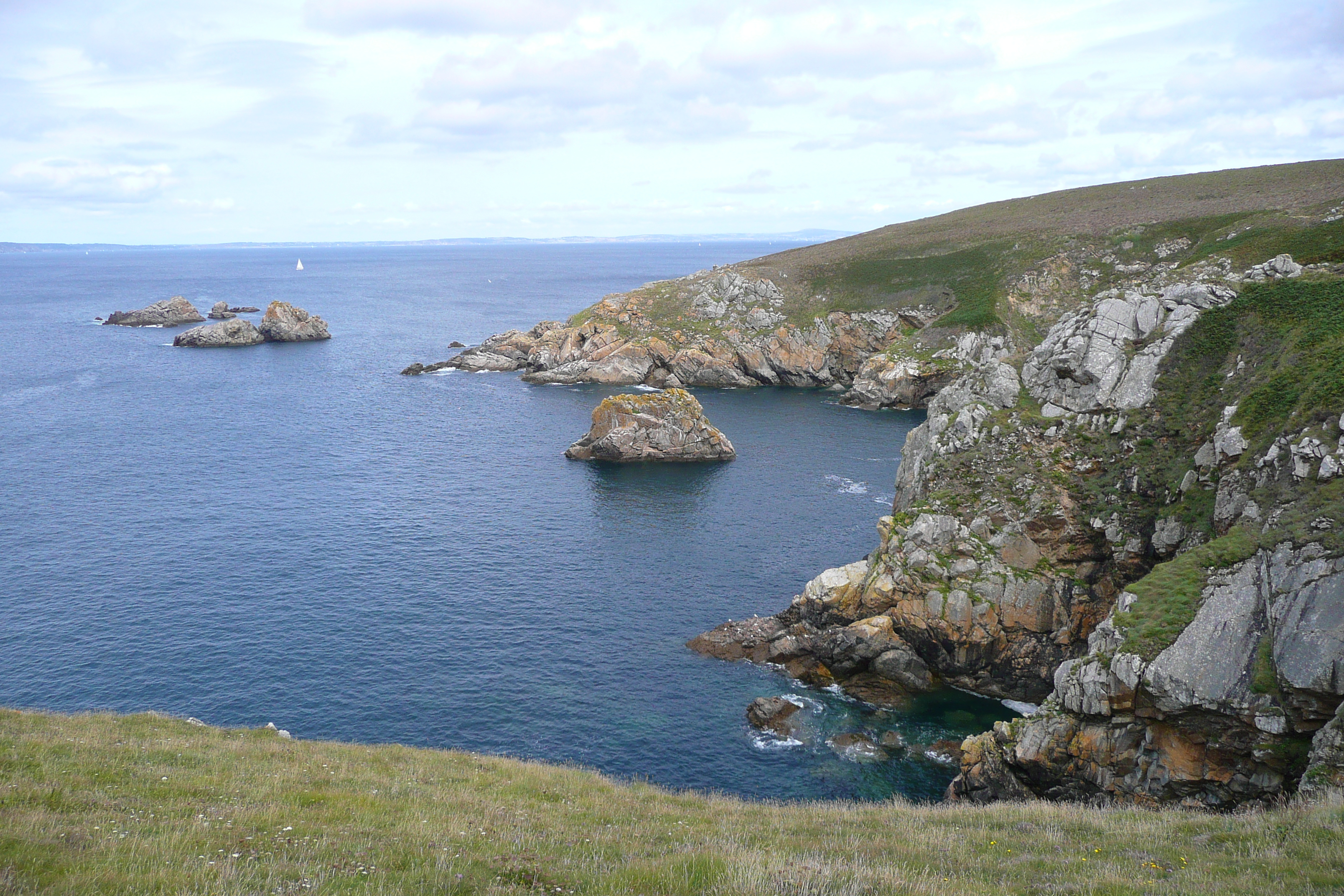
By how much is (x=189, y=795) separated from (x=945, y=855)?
19.2 meters

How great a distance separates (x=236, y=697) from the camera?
46.0 m

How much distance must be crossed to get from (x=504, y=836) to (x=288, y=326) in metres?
179

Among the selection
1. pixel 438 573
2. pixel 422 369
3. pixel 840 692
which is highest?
pixel 422 369

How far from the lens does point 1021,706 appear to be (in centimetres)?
4706

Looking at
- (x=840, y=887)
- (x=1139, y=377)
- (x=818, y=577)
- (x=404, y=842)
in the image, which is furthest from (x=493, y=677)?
(x=1139, y=377)

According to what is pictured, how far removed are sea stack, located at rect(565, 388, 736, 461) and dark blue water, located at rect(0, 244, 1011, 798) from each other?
3.36 meters

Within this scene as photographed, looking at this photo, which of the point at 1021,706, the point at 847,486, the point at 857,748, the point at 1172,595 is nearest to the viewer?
the point at 1172,595

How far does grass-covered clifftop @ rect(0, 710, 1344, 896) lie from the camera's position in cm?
1538

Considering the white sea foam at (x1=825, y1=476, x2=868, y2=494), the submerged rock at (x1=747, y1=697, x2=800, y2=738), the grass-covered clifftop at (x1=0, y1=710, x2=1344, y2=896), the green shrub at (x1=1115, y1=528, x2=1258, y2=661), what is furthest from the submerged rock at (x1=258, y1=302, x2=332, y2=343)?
the green shrub at (x1=1115, y1=528, x2=1258, y2=661)

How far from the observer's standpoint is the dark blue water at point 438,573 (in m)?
44.8

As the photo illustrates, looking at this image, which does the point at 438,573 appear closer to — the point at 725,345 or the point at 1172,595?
the point at 1172,595

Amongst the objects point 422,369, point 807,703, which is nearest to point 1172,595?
point 807,703

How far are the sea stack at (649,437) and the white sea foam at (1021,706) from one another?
5088 cm

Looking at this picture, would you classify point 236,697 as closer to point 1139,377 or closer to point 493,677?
point 493,677
